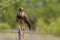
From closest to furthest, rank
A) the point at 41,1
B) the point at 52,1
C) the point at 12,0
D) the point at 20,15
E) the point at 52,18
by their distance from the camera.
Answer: the point at 20,15 < the point at 12,0 < the point at 52,18 < the point at 52,1 < the point at 41,1

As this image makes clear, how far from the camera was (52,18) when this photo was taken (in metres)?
39.2

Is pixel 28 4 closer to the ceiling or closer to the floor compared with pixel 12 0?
closer to the ceiling

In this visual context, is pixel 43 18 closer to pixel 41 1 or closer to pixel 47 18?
pixel 47 18

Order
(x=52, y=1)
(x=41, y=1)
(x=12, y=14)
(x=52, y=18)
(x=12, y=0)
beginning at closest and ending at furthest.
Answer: (x=12, y=0), (x=12, y=14), (x=52, y=18), (x=52, y=1), (x=41, y=1)

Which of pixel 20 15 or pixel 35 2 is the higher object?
pixel 35 2

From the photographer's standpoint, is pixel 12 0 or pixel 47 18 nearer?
pixel 12 0

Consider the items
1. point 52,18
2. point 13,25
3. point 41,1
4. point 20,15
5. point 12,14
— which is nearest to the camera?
point 20,15

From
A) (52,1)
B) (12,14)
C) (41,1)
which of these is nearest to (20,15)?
(12,14)

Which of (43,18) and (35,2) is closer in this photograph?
(43,18)

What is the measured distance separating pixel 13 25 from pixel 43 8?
856cm

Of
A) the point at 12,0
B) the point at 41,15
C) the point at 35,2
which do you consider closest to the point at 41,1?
the point at 35,2

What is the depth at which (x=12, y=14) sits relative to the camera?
31266 mm

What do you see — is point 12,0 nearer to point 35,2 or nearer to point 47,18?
point 47,18

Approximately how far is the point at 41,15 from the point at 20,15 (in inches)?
1239
